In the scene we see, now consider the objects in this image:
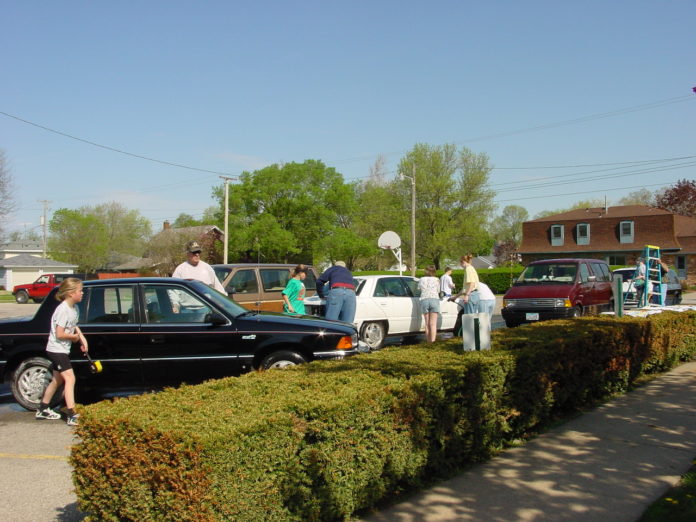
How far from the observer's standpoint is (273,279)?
1231cm

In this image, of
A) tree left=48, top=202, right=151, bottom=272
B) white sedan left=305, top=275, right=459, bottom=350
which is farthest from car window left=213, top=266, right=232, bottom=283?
tree left=48, top=202, right=151, bottom=272

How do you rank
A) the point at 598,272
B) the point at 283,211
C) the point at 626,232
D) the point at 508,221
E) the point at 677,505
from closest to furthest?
the point at 677,505, the point at 598,272, the point at 626,232, the point at 283,211, the point at 508,221

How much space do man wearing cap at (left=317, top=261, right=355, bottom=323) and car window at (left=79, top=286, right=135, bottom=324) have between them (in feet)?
12.9

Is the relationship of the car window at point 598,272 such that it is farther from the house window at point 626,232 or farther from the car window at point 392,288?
the house window at point 626,232

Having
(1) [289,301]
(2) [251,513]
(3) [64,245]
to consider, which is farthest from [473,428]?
(3) [64,245]

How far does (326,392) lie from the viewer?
4281mm

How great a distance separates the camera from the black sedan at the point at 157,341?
23.6 ft

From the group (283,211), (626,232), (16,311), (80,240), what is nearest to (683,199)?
(626,232)

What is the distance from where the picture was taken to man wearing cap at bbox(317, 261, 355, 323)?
1061 cm

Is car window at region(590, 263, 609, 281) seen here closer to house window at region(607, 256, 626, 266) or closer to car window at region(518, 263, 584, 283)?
car window at region(518, 263, 584, 283)

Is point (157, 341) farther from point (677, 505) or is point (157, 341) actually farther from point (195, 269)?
point (677, 505)

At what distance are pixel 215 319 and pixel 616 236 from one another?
50.4 metres

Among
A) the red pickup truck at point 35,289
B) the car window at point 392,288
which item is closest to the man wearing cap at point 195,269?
the car window at point 392,288

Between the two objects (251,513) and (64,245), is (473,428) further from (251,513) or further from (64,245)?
(64,245)
